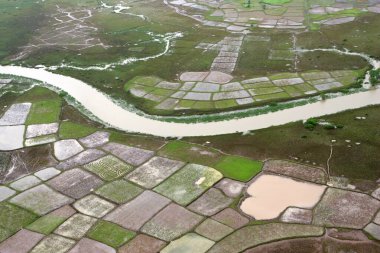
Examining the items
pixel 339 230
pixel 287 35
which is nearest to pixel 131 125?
pixel 339 230

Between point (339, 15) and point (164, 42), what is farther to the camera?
point (339, 15)

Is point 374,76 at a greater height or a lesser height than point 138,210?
greater

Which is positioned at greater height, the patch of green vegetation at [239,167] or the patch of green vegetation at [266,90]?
the patch of green vegetation at [266,90]

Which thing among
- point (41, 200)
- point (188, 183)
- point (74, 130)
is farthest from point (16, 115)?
point (188, 183)

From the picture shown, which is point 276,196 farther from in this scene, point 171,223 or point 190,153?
point 190,153

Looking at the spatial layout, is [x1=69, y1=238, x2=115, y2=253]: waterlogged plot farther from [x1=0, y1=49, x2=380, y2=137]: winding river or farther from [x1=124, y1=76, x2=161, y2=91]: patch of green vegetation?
[x1=124, y1=76, x2=161, y2=91]: patch of green vegetation

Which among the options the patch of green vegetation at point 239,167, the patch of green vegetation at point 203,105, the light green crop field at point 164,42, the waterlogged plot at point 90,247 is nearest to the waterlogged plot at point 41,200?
the waterlogged plot at point 90,247

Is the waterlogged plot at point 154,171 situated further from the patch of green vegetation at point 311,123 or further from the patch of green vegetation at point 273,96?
the patch of green vegetation at point 273,96
